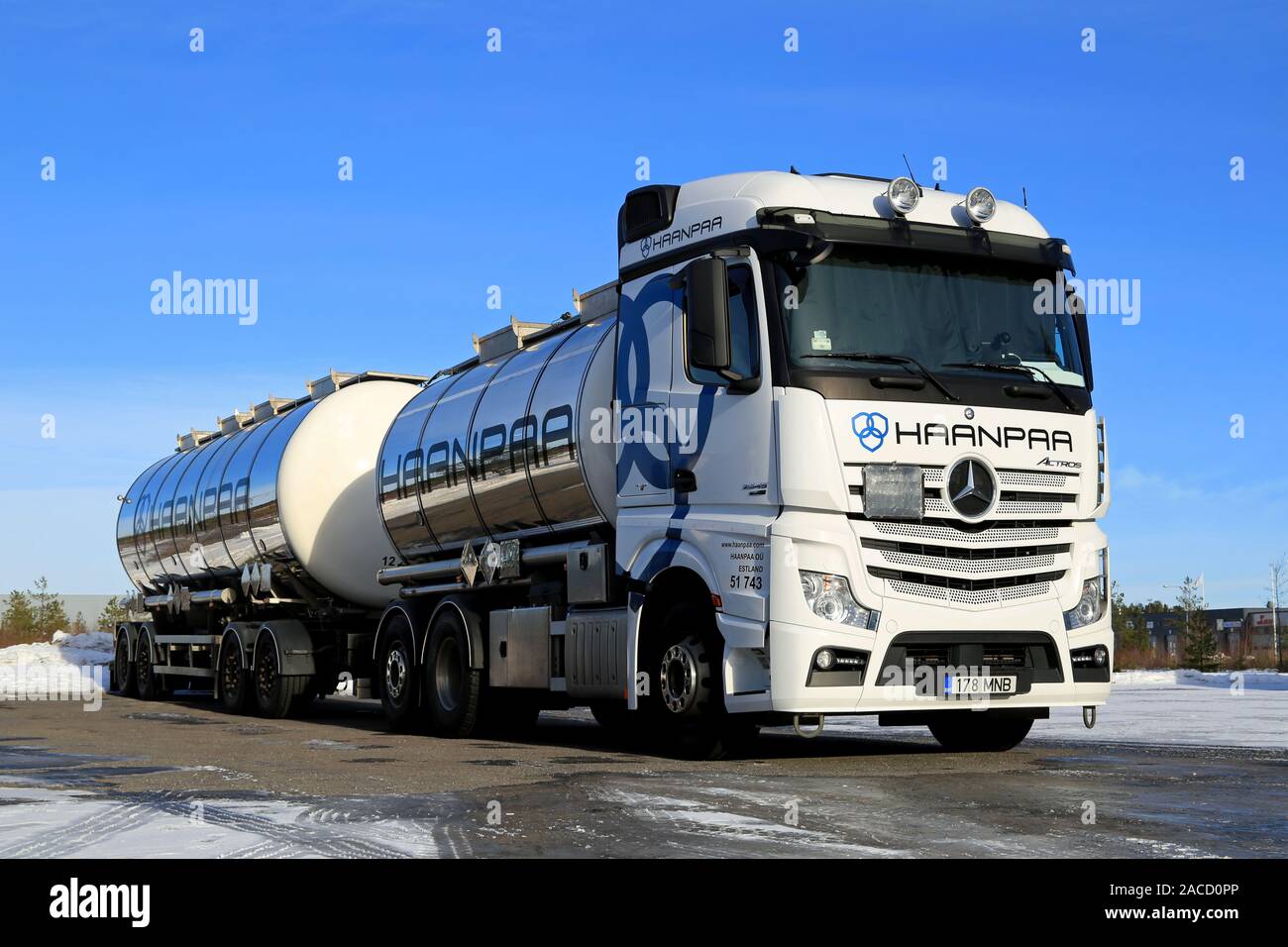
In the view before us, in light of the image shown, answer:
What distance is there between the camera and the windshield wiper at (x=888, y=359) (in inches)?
398

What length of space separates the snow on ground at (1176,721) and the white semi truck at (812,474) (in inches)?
95.0

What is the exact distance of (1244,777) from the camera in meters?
9.64

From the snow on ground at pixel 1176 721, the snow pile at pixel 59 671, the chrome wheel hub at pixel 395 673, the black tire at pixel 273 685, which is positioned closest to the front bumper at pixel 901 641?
the snow on ground at pixel 1176 721

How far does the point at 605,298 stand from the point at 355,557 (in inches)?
264

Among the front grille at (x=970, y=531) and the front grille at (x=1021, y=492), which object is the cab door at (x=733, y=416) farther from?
the front grille at (x=970, y=531)

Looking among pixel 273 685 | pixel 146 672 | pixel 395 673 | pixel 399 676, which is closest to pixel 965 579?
pixel 399 676

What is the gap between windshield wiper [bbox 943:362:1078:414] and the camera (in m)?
10.4

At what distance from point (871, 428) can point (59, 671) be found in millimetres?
30900

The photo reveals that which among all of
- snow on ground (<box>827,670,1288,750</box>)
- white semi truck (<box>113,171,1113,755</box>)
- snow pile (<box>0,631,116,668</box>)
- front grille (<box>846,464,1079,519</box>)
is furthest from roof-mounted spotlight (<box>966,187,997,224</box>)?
snow pile (<box>0,631,116,668</box>)

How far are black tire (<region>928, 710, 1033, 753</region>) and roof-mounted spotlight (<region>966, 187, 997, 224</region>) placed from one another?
3759mm

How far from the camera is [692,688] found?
1059 centimetres

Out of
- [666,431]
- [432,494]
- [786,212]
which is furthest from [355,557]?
[786,212]

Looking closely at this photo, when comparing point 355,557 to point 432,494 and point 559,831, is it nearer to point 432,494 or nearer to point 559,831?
point 432,494
